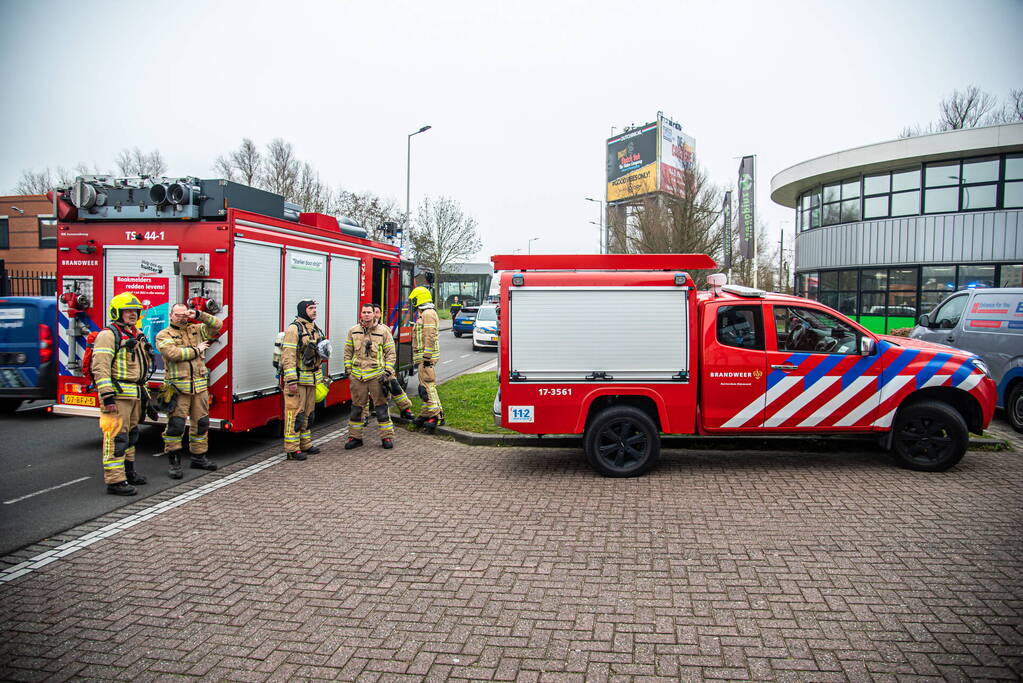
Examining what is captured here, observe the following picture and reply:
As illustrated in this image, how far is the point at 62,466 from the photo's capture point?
7285mm

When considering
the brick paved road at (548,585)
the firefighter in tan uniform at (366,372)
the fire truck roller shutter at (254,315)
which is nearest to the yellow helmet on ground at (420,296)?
the firefighter in tan uniform at (366,372)

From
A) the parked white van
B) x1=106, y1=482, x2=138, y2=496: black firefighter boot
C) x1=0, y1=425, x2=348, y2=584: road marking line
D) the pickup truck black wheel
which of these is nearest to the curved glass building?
the parked white van

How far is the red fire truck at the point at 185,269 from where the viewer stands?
7.43 m

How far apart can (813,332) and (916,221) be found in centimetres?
1837

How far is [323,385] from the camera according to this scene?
8.42 metres

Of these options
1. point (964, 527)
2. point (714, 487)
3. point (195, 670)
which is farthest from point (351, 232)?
point (964, 527)

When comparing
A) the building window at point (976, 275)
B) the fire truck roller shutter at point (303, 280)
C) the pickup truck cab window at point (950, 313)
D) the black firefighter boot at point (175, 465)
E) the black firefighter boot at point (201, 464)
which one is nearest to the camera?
the black firefighter boot at point (175, 465)

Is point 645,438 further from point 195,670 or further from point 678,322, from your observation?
point 195,670

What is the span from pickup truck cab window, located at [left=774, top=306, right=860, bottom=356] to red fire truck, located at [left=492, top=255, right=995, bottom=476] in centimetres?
1

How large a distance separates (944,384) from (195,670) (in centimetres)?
730

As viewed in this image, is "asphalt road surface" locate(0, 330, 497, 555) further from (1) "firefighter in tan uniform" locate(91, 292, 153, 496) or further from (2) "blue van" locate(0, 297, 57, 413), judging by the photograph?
(2) "blue van" locate(0, 297, 57, 413)

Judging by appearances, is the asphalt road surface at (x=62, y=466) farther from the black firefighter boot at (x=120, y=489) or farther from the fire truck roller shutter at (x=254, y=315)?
the fire truck roller shutter at (x=254, y=315)

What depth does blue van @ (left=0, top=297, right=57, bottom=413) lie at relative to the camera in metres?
9.82

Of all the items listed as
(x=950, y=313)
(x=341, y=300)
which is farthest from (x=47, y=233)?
(x=950, y=313)
